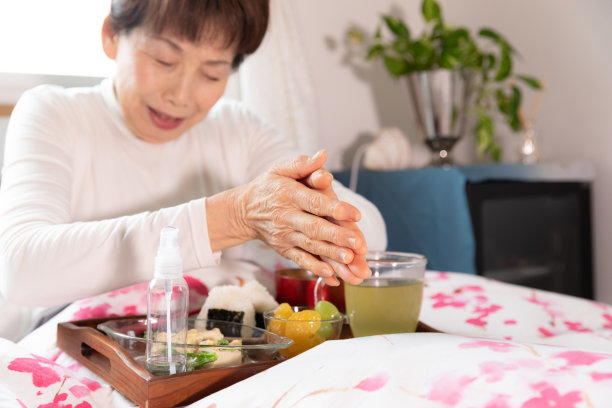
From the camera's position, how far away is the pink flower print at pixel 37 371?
23.9 inches

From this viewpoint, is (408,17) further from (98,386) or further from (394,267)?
(98,386)

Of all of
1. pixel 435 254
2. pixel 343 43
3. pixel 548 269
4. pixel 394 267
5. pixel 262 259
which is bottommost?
pixel 548 269

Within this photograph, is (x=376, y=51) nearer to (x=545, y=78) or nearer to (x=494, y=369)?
(x=545, y=78)

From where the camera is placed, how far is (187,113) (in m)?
1.18

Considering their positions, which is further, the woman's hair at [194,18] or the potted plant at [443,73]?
the potted plant at [443,73]

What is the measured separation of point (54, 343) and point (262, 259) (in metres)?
0.56

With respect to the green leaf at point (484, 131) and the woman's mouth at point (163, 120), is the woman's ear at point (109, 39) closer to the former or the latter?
the woman's mouth at point (163, 120)

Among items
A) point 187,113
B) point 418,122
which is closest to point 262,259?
point 187,113

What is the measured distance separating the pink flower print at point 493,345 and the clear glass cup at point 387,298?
0.22 m

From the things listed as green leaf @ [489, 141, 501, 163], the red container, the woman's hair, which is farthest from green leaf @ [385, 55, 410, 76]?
the red container

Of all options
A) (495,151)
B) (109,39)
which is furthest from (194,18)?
(495,151)

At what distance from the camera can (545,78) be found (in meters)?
2.56

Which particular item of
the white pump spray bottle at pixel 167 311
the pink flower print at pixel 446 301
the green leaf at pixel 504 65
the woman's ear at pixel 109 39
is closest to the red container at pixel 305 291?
the pink flower print at pixel 446 301

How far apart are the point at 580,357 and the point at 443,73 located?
1.86 m
